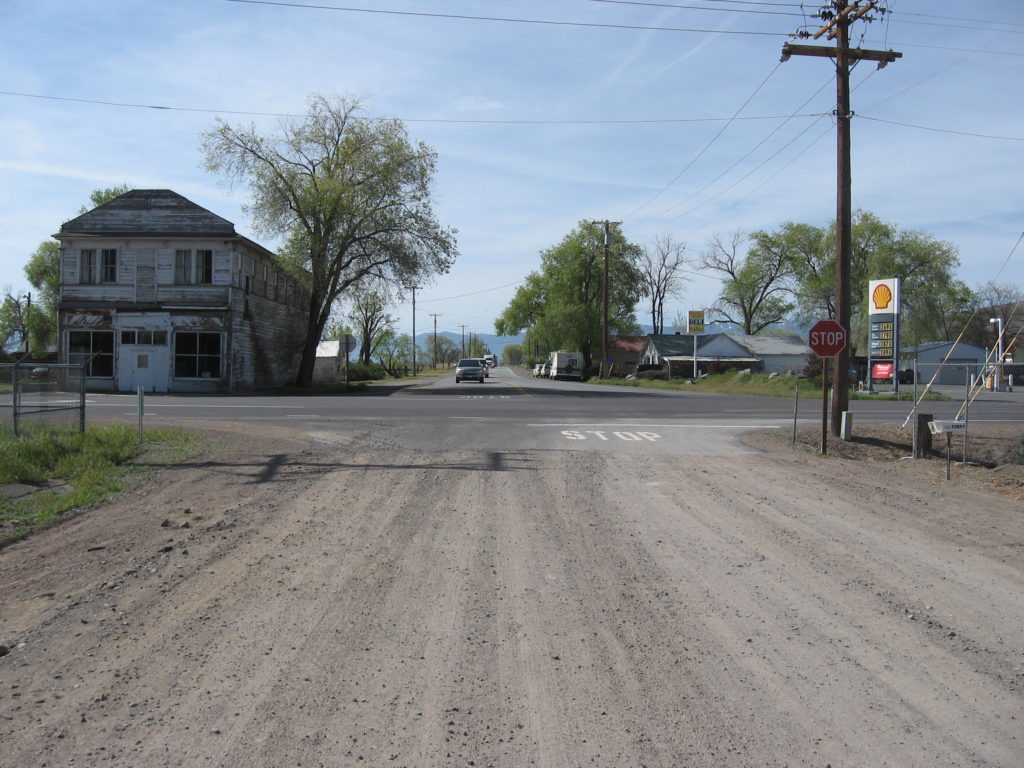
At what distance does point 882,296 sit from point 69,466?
3484cm

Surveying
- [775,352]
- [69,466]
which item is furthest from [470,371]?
[69,466]

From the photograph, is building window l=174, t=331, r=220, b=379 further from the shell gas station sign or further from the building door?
the shell gas station sign

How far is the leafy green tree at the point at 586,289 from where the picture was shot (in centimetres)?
8819

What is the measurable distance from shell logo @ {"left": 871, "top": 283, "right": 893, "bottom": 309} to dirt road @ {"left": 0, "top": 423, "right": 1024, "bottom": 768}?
2880 cm

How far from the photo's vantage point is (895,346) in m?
36.5

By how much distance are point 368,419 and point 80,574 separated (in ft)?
50.0

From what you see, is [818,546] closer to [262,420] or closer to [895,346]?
[262,420]

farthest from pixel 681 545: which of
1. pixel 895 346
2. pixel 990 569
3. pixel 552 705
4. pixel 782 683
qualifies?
pixel 895 346

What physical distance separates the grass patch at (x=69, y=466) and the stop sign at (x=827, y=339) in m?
12.3

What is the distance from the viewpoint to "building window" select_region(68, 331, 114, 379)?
37.4 meters

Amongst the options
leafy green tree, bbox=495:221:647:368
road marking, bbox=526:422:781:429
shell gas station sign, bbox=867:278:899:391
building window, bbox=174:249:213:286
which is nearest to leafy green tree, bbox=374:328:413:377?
leafy green tree, bbox=495:221:647:368

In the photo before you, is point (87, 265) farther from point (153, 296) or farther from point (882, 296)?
point (882, 296)

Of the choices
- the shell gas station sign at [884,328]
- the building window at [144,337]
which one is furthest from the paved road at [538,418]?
the building window at [144,337]

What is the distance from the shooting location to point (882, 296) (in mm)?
36375
